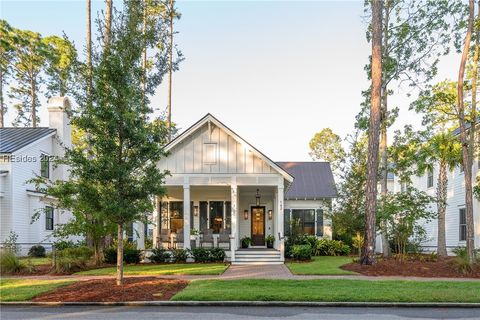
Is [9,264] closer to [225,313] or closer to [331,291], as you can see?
[225,313]

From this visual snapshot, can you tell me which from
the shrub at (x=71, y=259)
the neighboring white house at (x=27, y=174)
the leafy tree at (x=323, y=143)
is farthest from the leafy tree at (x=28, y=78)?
the leafy tree at (x=323, y=143)

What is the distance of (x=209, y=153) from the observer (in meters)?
19.4

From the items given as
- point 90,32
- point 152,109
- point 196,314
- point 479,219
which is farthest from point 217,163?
point 479,219

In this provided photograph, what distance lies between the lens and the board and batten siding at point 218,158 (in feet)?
63.4

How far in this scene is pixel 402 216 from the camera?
18000 millimetres

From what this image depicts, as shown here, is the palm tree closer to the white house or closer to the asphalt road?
the white house

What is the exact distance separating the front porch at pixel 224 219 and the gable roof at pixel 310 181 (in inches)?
163

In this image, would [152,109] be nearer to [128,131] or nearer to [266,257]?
[128,131]

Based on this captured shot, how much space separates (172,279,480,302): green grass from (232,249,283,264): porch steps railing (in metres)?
6.63

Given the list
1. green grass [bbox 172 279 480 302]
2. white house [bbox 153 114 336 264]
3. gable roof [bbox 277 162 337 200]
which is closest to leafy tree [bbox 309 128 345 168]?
gable roof [bbox 277 162 337 200]

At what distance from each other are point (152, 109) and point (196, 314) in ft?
19.6

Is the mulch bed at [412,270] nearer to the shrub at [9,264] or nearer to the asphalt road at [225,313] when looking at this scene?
the asphalt road at [225,313]

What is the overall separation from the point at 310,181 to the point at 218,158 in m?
11.3

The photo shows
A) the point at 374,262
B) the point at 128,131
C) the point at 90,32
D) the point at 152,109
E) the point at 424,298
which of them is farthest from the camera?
the point at 90,32
